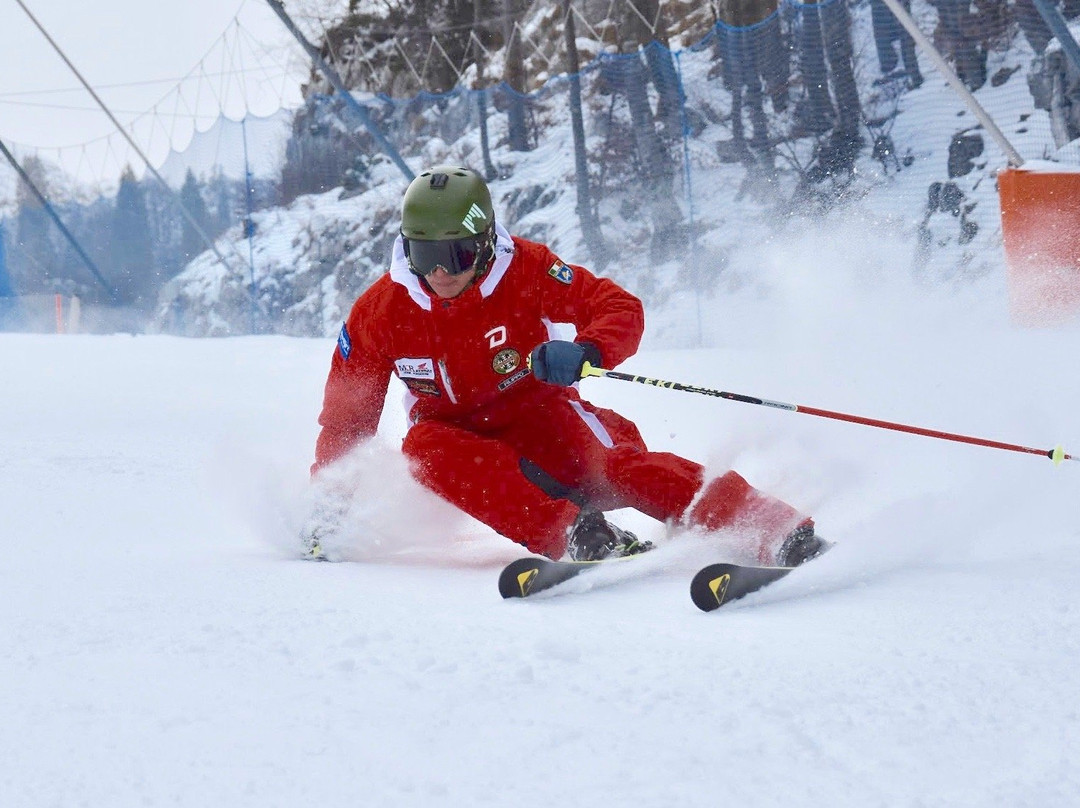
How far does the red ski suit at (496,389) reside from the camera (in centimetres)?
316

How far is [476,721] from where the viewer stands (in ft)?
5.29

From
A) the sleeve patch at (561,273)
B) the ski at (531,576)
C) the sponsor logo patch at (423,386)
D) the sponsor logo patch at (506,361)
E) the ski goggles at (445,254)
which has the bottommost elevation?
the ski at (531,576)

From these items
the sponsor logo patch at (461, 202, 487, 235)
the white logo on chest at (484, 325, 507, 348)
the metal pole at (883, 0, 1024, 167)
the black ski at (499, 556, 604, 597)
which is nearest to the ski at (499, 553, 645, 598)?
the black ski at (499, 556, 604, 597)

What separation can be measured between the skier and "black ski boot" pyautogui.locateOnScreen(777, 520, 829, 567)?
0.36ft

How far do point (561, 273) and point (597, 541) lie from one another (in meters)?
0.96

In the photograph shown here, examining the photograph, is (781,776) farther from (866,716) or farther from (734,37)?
(734,37)

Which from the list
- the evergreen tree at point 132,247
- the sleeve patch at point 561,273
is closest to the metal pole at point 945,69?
the sleeve patch at point 561,273

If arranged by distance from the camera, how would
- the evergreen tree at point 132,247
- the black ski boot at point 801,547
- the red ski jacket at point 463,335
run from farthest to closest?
the evergreen tree at point 132,247
the red ski jacket at point 463,335
the black ski boot at point 801,547

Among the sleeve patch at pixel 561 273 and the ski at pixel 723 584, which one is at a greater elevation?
the sleeve patch at pixel 561 273

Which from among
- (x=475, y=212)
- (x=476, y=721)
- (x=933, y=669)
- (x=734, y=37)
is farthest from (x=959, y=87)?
(x=476, y=721)

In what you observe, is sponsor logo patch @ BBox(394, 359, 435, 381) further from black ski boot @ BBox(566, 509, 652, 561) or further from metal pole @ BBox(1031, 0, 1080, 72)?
metal pole @ BBox(1031, 0, 1080, 72)

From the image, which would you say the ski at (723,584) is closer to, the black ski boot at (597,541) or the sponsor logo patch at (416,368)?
the black ski boot at (597,541)

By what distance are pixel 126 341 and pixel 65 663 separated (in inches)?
492

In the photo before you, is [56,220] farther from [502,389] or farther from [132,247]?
[502,389]
